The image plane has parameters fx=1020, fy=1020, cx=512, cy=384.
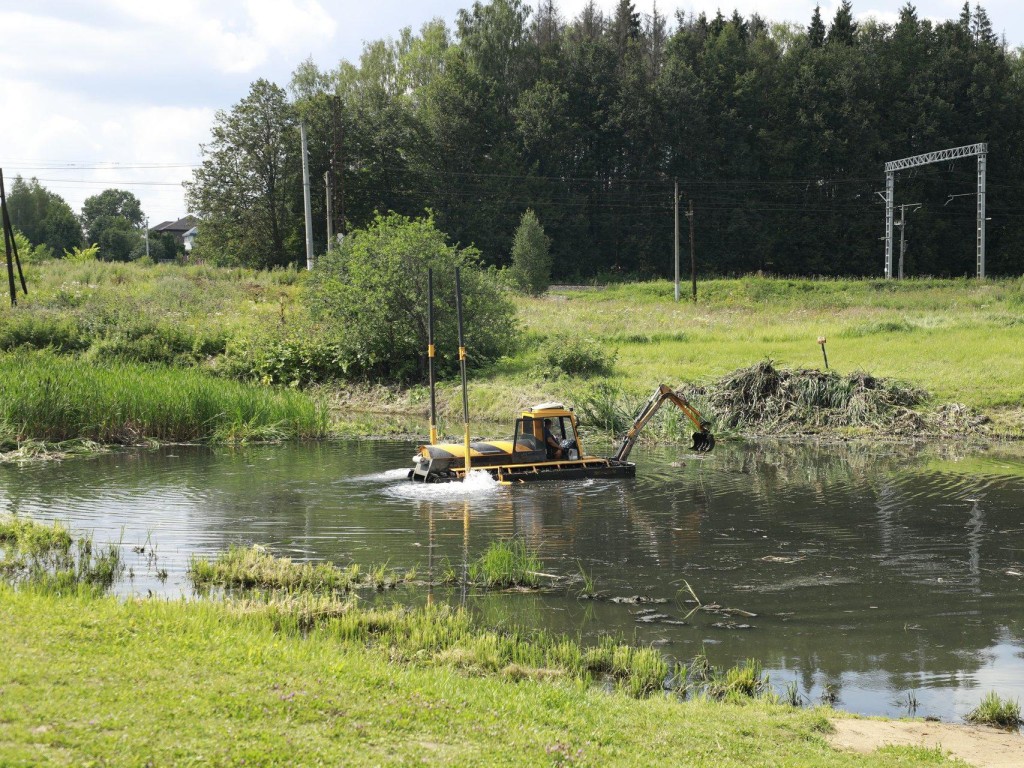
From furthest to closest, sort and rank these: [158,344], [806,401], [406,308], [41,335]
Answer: [158,344] → [41,335] → [406,308] → [806,401]

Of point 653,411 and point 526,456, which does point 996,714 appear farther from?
point 653,411

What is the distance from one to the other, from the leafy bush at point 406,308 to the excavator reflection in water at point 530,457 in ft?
58.1

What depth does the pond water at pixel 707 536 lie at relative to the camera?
10.9 meters

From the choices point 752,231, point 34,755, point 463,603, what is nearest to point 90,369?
point 463,603

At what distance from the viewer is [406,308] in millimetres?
40344

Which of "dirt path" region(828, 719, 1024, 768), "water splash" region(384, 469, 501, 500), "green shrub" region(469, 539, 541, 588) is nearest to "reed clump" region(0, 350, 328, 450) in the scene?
"water splash" region(384, 469, 501, 500)

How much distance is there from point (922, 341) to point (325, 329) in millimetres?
23404

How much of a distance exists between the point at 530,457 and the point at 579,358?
15.8 meters

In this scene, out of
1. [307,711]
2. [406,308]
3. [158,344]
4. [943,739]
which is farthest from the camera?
[158,344]

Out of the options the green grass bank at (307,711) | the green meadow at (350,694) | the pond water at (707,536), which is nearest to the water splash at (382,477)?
the pond water at (707,536)

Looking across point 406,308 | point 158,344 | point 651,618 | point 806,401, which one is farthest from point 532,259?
point 651,618

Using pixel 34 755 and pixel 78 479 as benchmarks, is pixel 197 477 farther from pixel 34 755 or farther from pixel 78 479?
pixel 34 755

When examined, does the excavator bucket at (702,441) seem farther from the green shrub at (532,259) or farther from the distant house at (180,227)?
the distant house at (180,227)

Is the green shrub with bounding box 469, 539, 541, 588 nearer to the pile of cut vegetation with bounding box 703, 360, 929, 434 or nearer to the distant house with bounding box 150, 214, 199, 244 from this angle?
the pile of cut vegetation with bounding box 703, 360, 929, 434
